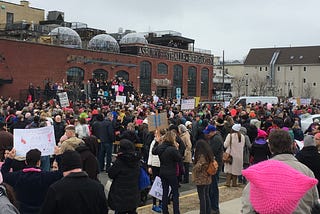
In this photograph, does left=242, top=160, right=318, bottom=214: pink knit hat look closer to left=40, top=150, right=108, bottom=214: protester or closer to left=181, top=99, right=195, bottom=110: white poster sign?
left=40, top=150, right=108, bottom=214: protester

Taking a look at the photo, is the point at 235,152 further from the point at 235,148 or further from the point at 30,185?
the point at 30,185

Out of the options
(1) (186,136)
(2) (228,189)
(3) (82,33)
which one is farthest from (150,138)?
(3) (82,33)

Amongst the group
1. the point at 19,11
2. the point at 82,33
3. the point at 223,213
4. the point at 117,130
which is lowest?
the point at 223,213

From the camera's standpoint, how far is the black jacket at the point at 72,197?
4.33m

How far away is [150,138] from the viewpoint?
1174 cm

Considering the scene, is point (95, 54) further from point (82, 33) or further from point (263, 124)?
point (263, 124)

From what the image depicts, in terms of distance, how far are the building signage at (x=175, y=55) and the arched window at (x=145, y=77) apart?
48.9 inches

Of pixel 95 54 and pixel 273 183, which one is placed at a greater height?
pixel 95 54

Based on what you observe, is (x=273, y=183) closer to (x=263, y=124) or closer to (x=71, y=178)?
(x=71, y=178)

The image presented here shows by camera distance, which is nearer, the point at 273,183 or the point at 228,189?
the point at 273,183

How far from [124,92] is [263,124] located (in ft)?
73.0

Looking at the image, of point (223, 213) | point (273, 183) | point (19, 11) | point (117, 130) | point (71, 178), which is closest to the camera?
point (273, 183)

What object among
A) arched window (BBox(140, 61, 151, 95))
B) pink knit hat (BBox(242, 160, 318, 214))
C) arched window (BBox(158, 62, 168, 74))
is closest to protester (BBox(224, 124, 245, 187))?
pink knit hat (BBox(242, 160, 318, 214))

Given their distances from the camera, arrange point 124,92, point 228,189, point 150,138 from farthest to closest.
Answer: point 124,92 → point 150,138 → point 228,189
